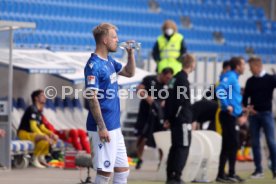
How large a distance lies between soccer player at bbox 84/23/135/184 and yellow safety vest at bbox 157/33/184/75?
900 cm

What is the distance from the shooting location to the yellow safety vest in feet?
63.5

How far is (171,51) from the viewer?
1939 centimetres

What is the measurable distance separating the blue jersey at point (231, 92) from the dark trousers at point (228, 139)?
0.12m

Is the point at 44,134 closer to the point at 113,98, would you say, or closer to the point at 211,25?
the point at 113,98

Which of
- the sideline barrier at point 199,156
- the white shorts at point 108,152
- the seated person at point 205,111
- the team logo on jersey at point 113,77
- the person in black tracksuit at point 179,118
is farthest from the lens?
the seated person at point 205,111

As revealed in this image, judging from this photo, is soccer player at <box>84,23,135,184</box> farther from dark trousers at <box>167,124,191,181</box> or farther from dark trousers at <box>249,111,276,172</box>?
dark trousers at <box>249,111,276,172</box>

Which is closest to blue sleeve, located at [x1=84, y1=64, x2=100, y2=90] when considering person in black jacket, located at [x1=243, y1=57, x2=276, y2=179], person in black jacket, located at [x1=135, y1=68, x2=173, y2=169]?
person in black jacket, located at [x1=243, y1=57, x2=276, y2=179]

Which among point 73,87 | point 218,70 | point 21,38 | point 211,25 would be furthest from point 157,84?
point 211,25

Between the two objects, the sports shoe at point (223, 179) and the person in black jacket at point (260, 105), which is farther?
the person in black jacket at point (260, 105)

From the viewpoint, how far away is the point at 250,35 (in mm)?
32156

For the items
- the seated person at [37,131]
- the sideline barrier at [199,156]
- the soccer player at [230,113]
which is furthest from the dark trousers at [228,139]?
the seated person at [37,131]

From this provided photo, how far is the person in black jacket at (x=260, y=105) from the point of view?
16.2 meters

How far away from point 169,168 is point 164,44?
561 centimetres

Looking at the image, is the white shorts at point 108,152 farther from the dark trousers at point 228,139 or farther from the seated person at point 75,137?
the seated person at point 75,137
